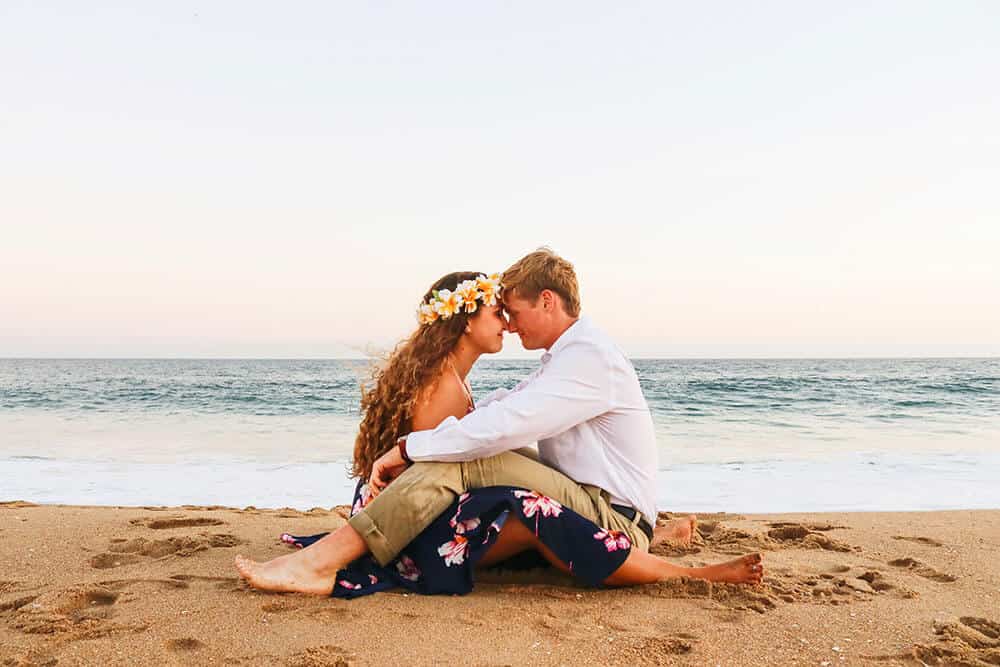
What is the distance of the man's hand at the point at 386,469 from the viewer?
3.08 metres

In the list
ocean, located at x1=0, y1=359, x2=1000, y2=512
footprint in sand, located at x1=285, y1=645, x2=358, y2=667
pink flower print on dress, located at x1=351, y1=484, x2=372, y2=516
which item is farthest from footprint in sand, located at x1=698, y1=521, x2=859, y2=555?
footprint in sand, located at x1=285, y1=645, x2=358, y2=667

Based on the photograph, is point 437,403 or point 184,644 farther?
point 437,403

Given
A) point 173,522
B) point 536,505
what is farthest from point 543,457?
point 173,522

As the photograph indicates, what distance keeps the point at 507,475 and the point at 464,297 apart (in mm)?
814

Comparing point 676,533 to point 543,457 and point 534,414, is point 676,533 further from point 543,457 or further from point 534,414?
point 534,414

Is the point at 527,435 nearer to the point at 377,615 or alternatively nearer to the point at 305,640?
the point at 377,615

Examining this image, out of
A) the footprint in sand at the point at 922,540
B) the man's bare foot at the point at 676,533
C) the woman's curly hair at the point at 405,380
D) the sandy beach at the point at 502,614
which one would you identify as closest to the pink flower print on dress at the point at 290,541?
the sandy beach at the point at 502,614

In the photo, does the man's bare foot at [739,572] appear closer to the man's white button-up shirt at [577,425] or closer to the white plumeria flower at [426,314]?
the man's white button-up shirt at [577,425]

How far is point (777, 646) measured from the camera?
247 cm

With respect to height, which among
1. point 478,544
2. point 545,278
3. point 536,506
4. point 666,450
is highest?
point 545,278

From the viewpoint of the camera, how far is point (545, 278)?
3291mm

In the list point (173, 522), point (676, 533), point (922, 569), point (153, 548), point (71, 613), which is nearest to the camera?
point (71, 613)

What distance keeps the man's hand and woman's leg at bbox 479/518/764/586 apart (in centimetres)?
49

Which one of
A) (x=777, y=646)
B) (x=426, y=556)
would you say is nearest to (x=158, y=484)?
(x=426, y=556)
